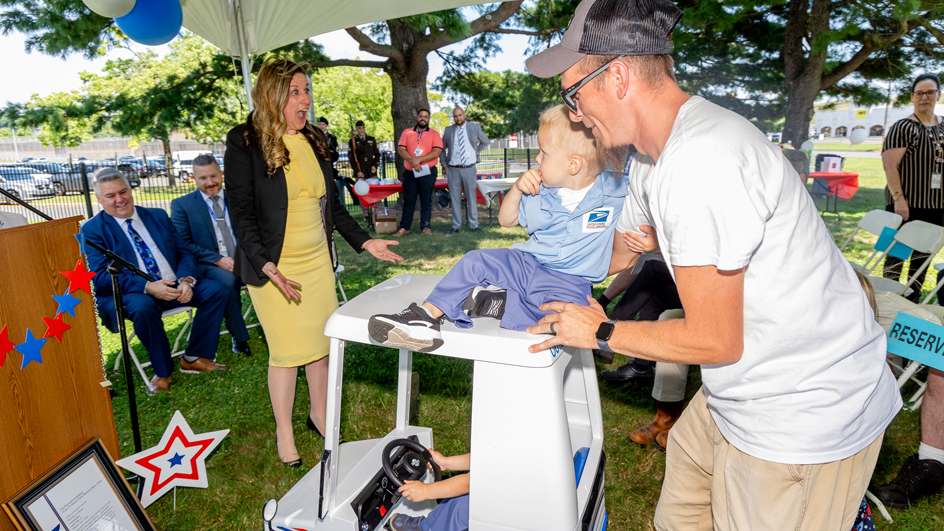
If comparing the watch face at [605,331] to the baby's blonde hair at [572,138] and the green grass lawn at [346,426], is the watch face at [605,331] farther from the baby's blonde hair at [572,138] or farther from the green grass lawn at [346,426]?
the green grass lawn at [346,426]

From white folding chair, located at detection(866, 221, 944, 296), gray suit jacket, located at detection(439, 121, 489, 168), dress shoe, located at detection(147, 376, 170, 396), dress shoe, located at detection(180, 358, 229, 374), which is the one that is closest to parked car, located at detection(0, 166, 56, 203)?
gray suit jacket, located at detection(439, 121, 489, 168)

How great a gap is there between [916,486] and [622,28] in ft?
8.87

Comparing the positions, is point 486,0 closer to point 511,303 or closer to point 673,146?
point 511,303

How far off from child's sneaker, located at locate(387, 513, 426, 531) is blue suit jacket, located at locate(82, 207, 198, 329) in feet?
9.53

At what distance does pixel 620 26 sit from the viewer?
3.75 ft

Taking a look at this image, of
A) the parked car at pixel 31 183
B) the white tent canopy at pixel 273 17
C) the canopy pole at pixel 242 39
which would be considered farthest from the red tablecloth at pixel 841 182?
the parked car at pixel 31 183

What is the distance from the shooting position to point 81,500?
1.96 m

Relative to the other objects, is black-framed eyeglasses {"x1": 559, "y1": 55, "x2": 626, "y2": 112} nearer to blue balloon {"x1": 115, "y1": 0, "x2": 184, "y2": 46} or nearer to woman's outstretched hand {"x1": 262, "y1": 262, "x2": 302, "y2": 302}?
woman's outstretched hand {"x1": 262, "y1": 262, "x2": 302, "y2": 302}

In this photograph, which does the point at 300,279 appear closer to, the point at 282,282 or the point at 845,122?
the point at 282,282

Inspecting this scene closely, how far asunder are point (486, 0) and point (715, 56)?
10003 mm

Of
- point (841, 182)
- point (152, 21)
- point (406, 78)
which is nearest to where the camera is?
point (152, 21)

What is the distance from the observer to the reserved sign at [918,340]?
206 cm

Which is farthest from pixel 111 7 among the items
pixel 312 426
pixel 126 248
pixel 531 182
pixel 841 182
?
pixel 841 182

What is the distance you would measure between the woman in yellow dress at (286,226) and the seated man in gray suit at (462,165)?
6.33 meters
